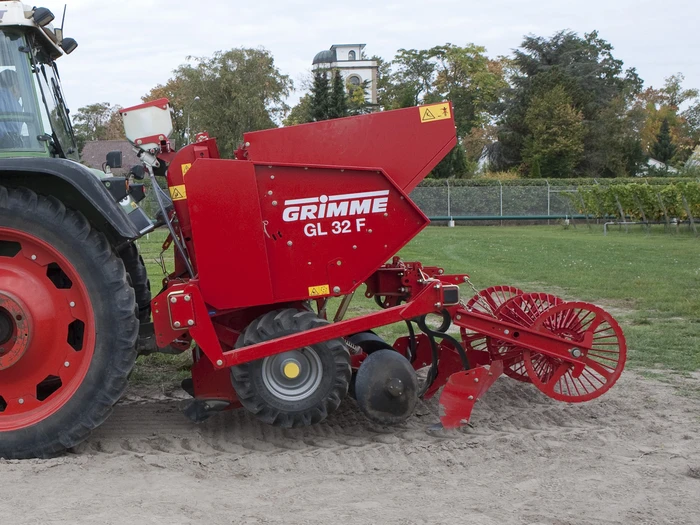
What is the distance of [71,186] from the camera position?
4.05 metres

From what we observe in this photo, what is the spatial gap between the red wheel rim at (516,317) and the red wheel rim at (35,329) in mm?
2448

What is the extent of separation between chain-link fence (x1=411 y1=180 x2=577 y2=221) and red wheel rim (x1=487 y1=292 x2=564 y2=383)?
2934cm

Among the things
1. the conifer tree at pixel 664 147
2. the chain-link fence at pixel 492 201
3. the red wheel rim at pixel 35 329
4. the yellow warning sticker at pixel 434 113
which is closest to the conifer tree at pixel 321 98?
the chain-link fence at pixel 492 201

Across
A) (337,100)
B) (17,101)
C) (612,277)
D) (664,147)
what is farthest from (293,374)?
(664,147)

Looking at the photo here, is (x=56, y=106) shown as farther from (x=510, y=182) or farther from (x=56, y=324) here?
(x=510, y=182)

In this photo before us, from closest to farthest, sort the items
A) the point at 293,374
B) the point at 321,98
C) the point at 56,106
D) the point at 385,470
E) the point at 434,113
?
the point at 385,470 < the point at 293,374 < the point at 434,113 < the point at 56,106 < the point at 321,98

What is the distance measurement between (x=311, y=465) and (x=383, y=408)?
625 mm

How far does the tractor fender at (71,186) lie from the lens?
12.8ft

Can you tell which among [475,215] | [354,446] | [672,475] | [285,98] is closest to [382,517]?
[354,446]

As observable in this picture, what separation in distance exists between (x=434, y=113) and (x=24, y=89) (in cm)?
235

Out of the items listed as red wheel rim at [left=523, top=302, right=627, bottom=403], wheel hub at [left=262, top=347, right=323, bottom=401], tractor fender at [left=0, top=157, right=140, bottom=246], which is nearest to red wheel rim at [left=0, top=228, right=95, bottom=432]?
tractor fender at [left=0, top=157, right=140, bottom=246]

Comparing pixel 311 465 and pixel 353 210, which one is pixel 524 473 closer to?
pixel 311 465

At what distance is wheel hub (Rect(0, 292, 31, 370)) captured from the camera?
13.1 ft

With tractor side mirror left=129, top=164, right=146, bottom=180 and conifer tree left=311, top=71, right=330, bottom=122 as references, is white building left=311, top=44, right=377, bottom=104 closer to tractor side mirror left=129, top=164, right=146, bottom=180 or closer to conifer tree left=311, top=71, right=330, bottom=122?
conifer tree left=311, top=71, right=330, bottom=122
